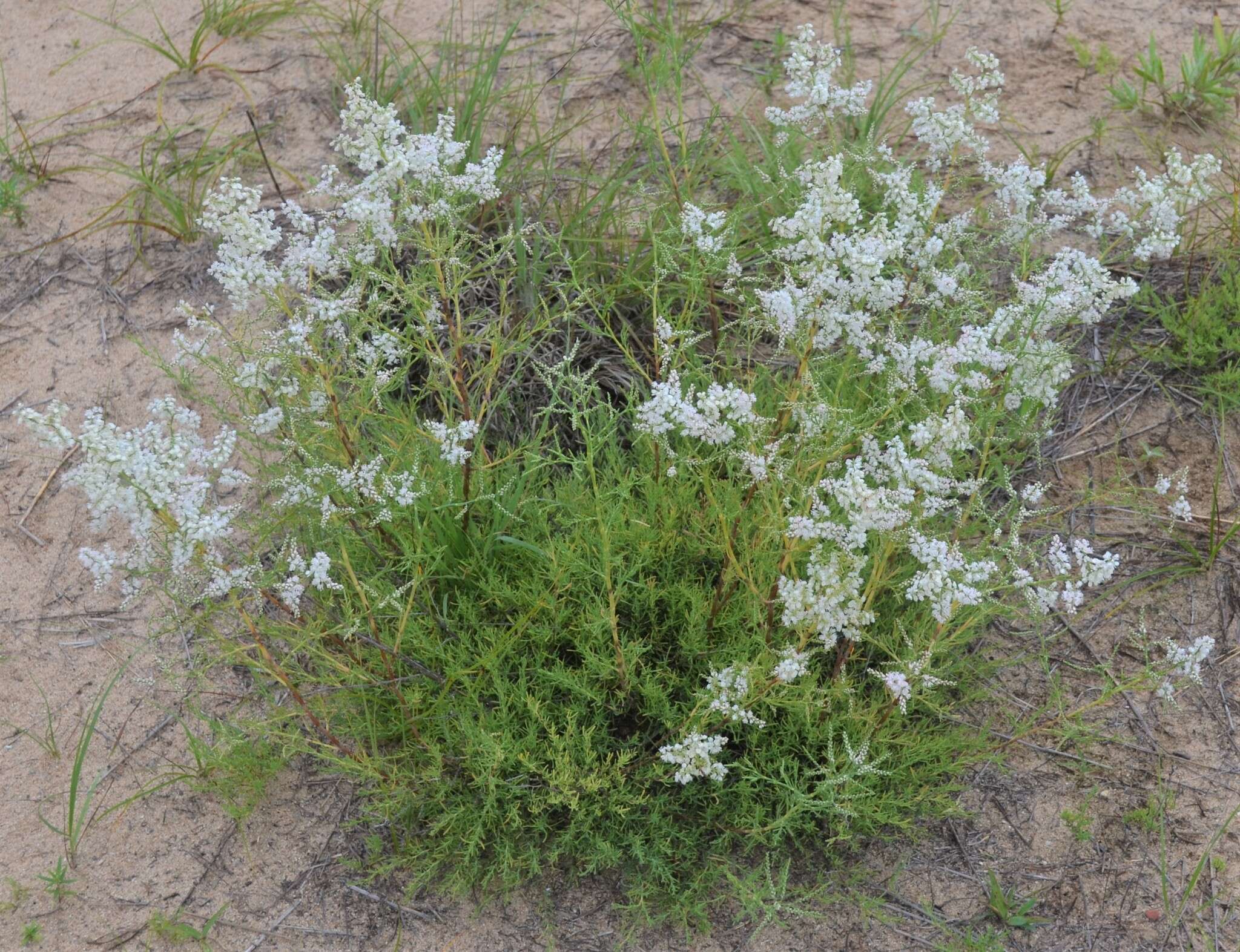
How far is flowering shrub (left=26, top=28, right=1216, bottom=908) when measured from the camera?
2236mm

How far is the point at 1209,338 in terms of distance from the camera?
140 inches

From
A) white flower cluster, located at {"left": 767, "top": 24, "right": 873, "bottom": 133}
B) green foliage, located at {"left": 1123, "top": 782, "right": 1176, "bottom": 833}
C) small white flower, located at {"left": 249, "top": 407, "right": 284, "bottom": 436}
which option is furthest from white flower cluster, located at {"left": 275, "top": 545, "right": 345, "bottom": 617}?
green foliage, located at {"left": 1123, "top": 782, "right": 1176, "bottom": 833}

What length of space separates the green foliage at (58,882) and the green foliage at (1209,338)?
3534 millimetres

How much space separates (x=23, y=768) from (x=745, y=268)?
2.71 metres

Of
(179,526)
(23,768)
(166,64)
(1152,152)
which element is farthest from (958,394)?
(166,64)

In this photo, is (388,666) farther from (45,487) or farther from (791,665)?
(45,487)

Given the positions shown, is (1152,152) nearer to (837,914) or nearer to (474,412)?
(474,412)

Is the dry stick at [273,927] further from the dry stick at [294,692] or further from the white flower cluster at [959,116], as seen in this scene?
the white flower cluster at [959,116]

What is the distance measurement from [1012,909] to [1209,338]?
1.99 metres

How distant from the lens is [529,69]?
15.1ft

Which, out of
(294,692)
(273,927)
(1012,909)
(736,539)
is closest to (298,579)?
(294,692)

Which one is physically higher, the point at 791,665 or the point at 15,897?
the point at 791,665

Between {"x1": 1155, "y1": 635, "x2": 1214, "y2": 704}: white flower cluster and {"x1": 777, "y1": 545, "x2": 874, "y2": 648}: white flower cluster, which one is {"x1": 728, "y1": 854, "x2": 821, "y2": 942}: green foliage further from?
{"x1": 1155, "y1": 635, "x2": 1214, "y2": 704}: white flower cluster

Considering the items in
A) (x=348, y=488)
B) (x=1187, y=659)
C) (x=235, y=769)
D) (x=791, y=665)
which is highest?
(x=348, y=488)
